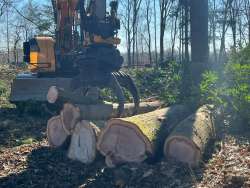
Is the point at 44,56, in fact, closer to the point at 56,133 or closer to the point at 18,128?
the point at 18,128

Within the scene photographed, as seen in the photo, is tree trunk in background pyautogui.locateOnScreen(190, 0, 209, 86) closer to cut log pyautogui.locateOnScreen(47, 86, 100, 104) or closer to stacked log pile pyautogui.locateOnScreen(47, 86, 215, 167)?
stacked log pile pyautogui.locateOnScreen(47, 86, 215, 167)

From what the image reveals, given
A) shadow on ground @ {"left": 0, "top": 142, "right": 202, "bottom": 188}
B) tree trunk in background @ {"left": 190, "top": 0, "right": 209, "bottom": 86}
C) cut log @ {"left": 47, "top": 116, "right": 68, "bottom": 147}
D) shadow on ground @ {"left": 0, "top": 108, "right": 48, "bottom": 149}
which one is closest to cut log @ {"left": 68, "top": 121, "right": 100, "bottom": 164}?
shadow on ground @ {"left": 0, "top": 142, "right": 202, "bottom": 188}

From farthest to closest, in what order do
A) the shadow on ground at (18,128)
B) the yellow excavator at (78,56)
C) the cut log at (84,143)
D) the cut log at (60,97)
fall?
the yellow excavator at (78,56) → the shadow on ground at (18,128) → the cut log at (60,97) → the cut log at (84,143)

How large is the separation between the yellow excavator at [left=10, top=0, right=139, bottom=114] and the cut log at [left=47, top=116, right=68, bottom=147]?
1748mm

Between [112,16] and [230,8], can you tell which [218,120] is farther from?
[230,8]

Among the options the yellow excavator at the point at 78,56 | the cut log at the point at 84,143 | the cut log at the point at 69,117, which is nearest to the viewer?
the cut log at the point at 84,143

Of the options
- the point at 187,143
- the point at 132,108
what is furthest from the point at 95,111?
the point at 187,143

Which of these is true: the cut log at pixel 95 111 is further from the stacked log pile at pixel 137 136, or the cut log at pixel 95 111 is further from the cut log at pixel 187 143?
the cut log at pixel 187 143

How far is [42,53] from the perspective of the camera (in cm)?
1078

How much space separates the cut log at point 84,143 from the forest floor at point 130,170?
13 cm

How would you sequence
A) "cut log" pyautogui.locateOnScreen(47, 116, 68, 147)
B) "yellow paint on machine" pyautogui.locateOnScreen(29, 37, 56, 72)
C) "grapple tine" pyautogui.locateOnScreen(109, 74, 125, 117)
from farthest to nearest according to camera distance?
"yellow paint on machine" pyautogui.locateOnScreen(29, 37, 56, 72) < "grapple tine" pyautogui.locateOnScreen(109, 74, 125, 117) < "cut log" pyautogui.locateOnScreen(47, 116, 68, 147)

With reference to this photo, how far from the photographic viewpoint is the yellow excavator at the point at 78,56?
9023mm

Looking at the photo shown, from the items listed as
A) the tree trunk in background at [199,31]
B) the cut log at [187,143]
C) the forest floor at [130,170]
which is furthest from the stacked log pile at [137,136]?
the tree trunk in background at [199,31]

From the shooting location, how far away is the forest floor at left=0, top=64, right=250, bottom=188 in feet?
17.4
